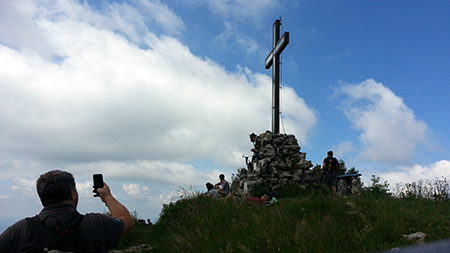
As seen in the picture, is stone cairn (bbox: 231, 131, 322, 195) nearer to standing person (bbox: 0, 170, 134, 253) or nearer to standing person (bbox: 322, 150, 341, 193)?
standing person (bbox: 322, 150, 341, 193)

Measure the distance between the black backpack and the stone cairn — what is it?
13.0 metres

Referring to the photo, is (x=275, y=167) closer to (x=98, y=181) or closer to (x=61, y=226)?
(x=98, y=181)

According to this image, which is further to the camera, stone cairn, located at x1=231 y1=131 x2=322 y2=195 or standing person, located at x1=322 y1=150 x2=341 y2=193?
stone cairn, located at x1=231 y1=131 x2=322 y2=195

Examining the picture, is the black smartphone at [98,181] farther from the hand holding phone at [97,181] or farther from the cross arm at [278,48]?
the cross arm at [278,48]

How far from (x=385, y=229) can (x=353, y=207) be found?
1.70 meters

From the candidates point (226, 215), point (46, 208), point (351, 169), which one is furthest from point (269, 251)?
point (351, 169)

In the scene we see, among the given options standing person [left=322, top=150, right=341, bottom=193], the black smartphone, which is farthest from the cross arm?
the black smartphone

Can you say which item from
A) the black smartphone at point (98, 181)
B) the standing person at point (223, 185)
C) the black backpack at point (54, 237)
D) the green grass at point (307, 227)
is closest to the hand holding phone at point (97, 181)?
the black smartphone at point (98, 181)

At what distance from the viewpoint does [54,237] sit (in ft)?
7.53

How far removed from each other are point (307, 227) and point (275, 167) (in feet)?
29.7

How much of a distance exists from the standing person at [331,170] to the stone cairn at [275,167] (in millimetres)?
1404

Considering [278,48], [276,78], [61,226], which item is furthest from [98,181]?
[278,48]

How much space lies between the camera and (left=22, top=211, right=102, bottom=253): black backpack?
89.7 inches

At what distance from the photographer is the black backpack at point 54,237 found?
A: 2.28 meters
